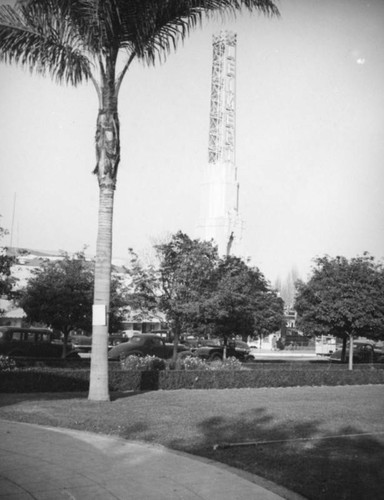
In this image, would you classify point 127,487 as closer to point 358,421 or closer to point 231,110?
point 358,421

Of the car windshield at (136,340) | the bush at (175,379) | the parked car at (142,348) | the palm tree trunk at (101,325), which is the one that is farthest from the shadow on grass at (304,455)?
the car windshield at (136,340)

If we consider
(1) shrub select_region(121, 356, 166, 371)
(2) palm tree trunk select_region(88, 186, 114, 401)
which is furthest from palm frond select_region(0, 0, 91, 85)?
(1) shrub select_region(121, 356, 166, 371)

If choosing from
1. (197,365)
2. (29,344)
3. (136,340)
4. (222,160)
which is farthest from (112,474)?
(222,160)

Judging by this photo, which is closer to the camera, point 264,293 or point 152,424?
point 152,424

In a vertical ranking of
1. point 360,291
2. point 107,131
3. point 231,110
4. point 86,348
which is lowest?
point 86,348

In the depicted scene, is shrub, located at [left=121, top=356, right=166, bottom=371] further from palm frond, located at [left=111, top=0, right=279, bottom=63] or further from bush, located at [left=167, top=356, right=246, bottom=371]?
palm frond, located at [left=111, top=0, right=279, bottom=63]

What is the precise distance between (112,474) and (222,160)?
59.1 m

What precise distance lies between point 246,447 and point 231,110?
5943 centimetres

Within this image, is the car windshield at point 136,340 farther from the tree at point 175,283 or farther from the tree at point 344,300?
the tree at point 344,300

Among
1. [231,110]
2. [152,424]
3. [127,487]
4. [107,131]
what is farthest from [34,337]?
[231,110]

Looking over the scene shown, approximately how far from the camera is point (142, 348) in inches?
1127

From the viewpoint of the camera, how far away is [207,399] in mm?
13203

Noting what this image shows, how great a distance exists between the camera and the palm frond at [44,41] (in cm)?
1184

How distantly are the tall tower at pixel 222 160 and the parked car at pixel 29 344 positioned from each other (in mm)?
37237
